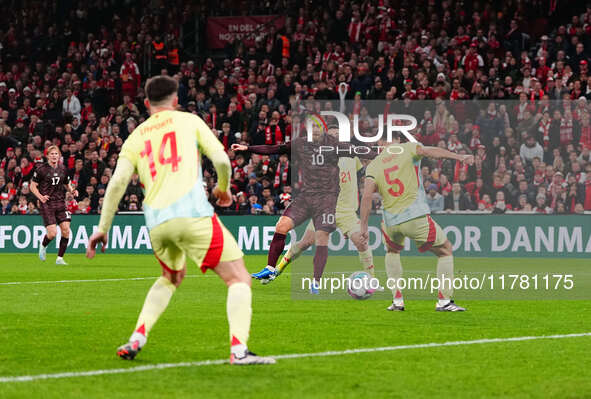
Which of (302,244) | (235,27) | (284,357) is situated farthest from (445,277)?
(235,27)

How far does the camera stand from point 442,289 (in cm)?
1206

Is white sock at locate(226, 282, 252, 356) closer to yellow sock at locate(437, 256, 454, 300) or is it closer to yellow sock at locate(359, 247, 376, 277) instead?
yellow sock at locate(437, 256, 454, 300)

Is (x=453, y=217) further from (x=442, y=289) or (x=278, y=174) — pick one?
(x=442, y=289)

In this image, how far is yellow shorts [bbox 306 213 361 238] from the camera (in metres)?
15.0

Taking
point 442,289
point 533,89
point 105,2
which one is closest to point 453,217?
point 533,89

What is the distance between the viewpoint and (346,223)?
15.2 meters

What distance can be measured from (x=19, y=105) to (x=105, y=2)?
6.18 metres

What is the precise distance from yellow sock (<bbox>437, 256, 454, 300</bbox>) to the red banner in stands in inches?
852

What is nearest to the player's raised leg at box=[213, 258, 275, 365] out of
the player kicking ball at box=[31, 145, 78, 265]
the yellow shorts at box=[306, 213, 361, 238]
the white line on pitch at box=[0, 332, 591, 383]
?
the white line on pitch at box=[0, 332, 591, 383]

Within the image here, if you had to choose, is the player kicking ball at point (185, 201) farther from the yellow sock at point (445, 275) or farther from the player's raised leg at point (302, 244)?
the player's raised leg at point (302, 244)

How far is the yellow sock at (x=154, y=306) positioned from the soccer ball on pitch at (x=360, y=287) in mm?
6138

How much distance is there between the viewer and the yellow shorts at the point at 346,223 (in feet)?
49.3

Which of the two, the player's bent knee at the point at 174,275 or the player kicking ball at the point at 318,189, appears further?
the player kicking ball at the point at 318,189

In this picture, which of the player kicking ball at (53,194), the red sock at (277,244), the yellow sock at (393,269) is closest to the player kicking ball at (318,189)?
the red sock at (277,244)
